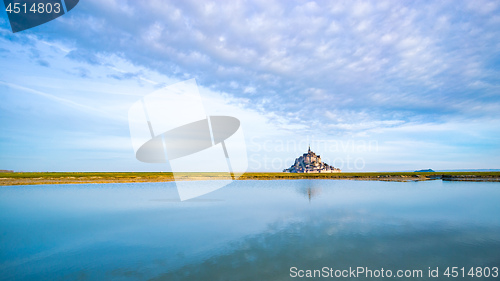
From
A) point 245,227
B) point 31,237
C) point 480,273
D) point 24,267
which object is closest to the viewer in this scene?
point 480,273

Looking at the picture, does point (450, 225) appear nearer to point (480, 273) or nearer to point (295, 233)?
point (480, 273)

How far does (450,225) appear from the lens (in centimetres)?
1980

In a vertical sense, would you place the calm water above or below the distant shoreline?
below

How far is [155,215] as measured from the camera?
24.2 meters

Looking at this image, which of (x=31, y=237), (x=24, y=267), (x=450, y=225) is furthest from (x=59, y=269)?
(x=450, y=225)

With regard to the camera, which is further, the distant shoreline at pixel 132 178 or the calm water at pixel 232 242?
the distant shoreline at pixel 132 178

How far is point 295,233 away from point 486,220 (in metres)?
19.4

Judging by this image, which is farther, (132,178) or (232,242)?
(132,178)

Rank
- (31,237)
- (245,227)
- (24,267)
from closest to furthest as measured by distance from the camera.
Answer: (24,267), (31,237), (245,227)

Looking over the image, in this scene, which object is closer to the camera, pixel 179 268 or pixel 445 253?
pixel 179 268

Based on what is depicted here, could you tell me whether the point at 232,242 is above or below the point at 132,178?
below

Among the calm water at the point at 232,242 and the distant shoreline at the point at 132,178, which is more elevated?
the distant shoreline at the point at 132,178

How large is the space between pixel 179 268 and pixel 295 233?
29.3ft

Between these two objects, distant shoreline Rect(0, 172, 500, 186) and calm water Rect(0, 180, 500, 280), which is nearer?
calm water Rect(0, 180, 500, 280)
